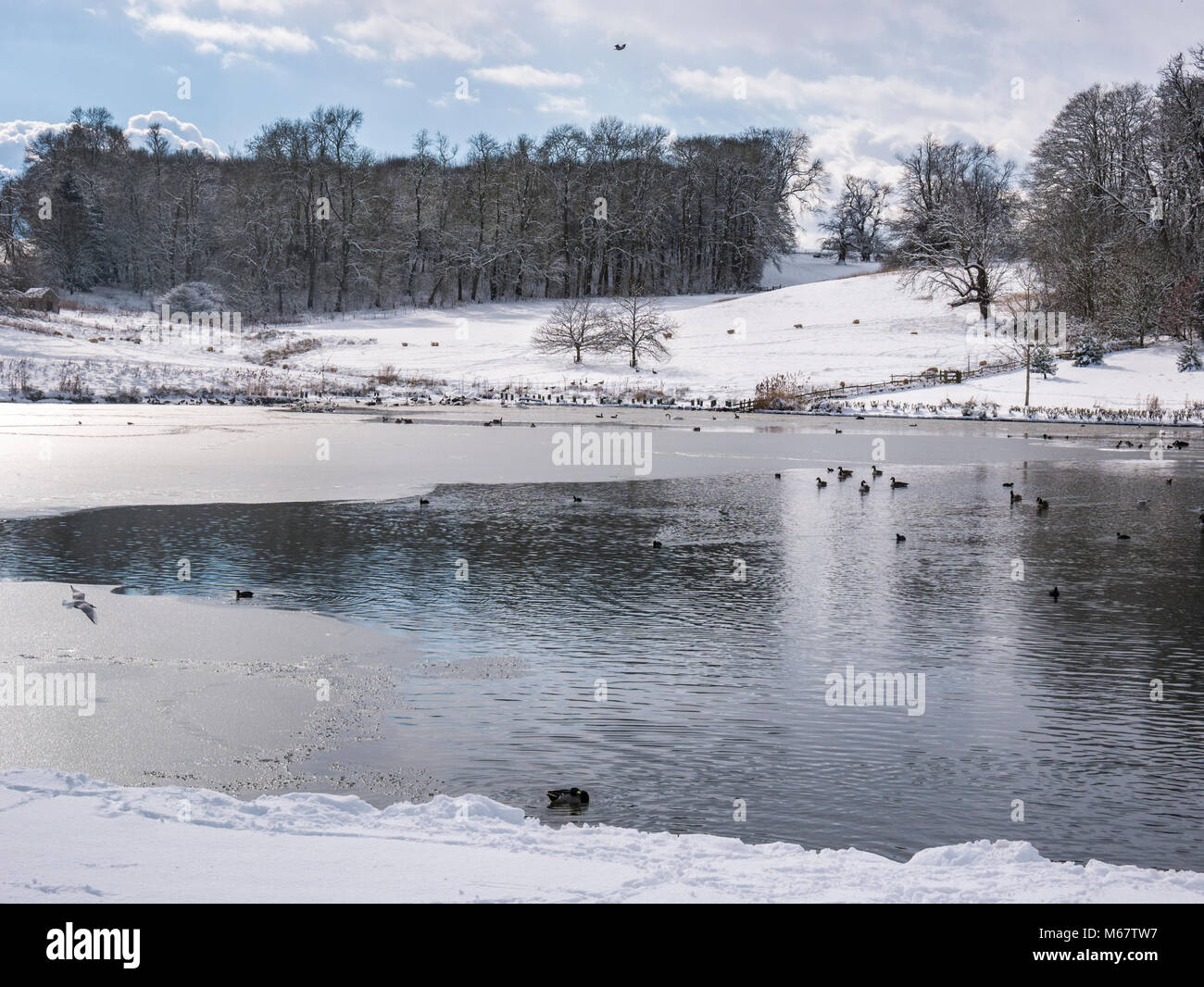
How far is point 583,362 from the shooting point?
7525 cm

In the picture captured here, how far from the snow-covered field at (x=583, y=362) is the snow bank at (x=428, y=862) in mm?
52314

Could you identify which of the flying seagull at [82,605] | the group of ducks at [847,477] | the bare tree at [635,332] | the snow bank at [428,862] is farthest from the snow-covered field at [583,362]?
the snow bank at [428,862]

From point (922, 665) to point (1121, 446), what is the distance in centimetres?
3306

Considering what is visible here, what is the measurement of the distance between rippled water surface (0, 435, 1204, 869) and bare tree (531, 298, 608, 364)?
5166 cm

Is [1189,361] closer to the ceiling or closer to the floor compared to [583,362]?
closer to the floor

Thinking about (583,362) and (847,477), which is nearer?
(847,477)

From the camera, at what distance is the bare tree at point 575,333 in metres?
76.2

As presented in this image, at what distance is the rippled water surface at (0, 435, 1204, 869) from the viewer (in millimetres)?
8352

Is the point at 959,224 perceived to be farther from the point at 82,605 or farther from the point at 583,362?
the point at 82,605

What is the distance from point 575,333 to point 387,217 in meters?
34.8

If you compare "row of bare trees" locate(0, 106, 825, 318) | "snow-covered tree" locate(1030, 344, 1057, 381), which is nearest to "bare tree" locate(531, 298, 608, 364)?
"row of bare trees" locate(0, 106, 825, 318)

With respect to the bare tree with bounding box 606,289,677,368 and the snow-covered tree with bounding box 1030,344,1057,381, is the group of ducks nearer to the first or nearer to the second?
the snow-covered tree with bounding box 1030,344,1057,381

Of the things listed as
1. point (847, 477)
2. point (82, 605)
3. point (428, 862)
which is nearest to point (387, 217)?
point (847, 477)
